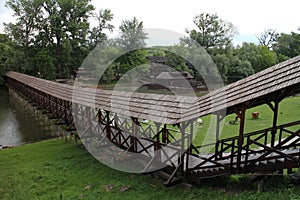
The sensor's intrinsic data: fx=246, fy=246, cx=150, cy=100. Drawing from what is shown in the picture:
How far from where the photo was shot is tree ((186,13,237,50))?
3528 cm

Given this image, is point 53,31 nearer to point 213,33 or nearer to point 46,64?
point 46,64

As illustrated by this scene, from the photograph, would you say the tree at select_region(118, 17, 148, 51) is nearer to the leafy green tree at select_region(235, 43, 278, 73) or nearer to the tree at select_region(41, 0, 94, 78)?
the tree at select_region(41, 0, 94, 78)

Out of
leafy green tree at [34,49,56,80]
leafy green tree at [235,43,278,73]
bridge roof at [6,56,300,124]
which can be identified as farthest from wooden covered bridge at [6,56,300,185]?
leafy green tree at [235,43,278,73]

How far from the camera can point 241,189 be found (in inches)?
247

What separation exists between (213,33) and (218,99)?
105 ft

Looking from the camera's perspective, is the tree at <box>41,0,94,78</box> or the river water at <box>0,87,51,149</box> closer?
the river water at <box>0,87,51,149</box>

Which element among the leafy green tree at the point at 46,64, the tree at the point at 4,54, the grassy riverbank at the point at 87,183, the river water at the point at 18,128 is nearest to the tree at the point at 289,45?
the leafy green tree at the point at 46,64

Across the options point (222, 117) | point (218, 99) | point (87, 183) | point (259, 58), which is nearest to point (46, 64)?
point (259, 58)

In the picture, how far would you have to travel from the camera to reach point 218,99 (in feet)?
20.1

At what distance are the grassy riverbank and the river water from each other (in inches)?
133

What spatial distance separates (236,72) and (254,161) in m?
27.9

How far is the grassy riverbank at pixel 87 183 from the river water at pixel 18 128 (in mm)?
3387

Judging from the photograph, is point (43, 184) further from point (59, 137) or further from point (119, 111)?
point (59, 137)

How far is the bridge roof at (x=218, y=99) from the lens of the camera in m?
4.99
